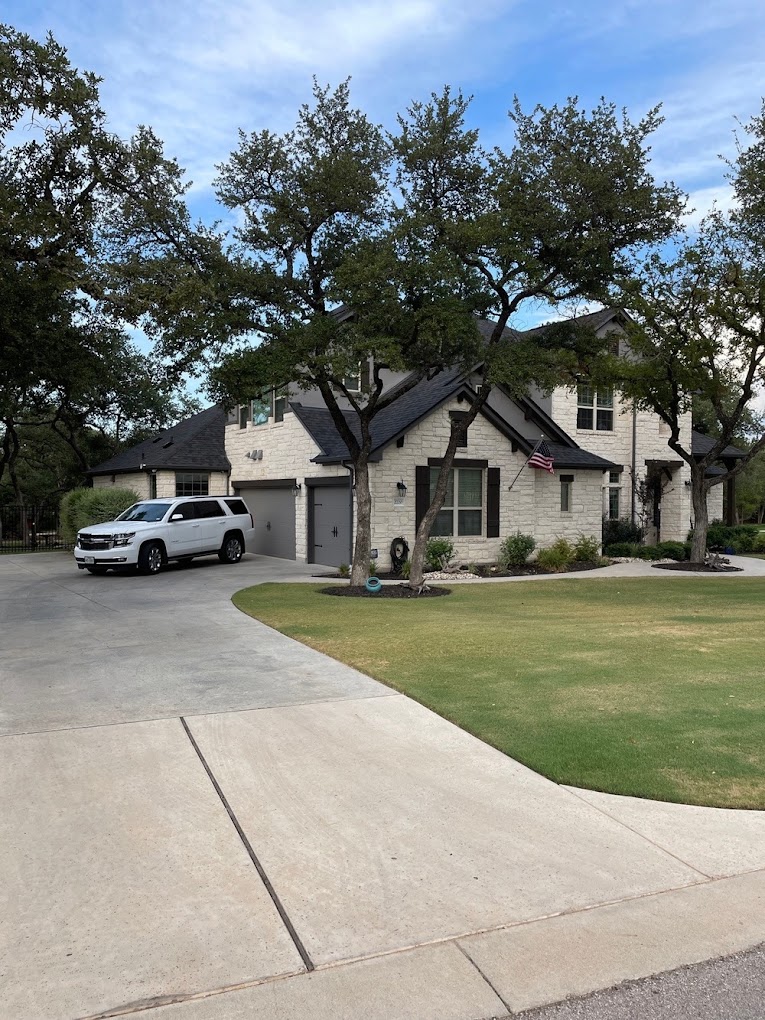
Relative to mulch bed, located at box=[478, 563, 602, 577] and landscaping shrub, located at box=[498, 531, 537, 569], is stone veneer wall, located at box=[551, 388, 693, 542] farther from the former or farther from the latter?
landscaping shrub, located at box=[498, 531, 537, 569]

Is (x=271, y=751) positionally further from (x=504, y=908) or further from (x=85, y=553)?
(x=85, y=553)

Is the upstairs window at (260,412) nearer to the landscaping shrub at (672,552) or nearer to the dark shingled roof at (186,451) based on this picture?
the dark shingled roof at (186,451)

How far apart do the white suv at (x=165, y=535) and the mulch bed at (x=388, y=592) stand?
5.45m

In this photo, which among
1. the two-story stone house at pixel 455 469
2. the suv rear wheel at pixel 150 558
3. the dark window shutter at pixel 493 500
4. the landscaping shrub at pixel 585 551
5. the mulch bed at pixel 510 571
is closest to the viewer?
Answer: the suv rear wheel at pixel 150 558

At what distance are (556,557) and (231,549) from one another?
9102mm

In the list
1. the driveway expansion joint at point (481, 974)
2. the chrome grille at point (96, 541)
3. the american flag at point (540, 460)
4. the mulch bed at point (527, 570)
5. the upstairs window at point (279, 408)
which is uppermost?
the upstairs window at point (279, 408)

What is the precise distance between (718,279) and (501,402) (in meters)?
6.55

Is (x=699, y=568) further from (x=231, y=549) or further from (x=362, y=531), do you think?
(x=231, y=549)

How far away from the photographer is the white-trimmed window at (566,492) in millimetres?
23141

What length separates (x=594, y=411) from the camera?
85.8 feet

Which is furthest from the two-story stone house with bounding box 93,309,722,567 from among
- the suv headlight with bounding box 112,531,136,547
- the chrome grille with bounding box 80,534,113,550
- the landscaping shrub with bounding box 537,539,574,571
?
the chrome grille with bounding box 80,534,113,550

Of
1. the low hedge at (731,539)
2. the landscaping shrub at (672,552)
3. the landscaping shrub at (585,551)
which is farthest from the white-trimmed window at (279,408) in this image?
the low hedge at (731,539)

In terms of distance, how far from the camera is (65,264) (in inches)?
420

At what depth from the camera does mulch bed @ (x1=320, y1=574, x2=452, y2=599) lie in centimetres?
1523
